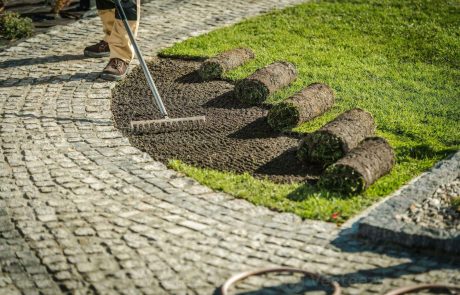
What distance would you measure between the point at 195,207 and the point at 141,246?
89 cm

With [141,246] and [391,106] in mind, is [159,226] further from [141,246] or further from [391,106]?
[391,106]

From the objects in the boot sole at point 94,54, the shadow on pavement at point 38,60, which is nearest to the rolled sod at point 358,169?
the boot sole at point 94,54

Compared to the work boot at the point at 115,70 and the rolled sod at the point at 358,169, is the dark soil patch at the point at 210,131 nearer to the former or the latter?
the work boot at the point at 115,70

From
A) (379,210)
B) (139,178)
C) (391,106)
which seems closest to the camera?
(379,210)

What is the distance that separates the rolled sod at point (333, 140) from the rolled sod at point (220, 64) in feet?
9.07

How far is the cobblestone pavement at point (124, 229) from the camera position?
633cm

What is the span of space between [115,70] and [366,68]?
326cm

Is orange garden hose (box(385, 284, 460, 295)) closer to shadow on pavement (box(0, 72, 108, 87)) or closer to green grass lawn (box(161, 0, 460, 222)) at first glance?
green grass lawn (box(161, 0, 460, 222))

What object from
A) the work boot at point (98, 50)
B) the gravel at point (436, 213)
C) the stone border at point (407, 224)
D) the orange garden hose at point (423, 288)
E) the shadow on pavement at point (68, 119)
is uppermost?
the stone border at point (407, 224)

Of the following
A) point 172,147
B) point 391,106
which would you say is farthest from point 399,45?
point 172,147

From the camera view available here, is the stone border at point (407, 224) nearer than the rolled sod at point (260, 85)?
Yes

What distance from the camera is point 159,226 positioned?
23.5 ft

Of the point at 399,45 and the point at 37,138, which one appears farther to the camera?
the point at 399,45

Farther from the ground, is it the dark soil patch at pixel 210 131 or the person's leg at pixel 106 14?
the person's leg at pixel 106 14
